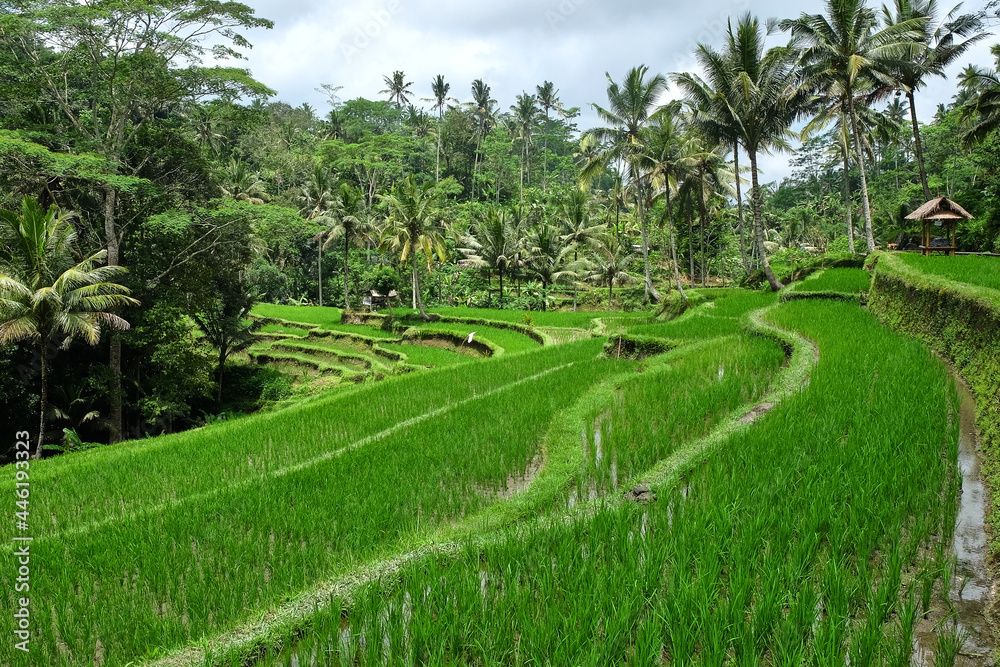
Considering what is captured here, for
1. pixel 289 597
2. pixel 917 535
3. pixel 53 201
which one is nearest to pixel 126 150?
pixel 53 201

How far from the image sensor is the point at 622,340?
10711mm

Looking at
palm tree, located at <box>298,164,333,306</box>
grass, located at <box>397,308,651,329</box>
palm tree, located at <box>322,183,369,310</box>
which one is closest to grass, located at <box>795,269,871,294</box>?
grass, located at <box>397,308,651,329</box>

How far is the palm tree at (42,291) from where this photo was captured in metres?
10.2

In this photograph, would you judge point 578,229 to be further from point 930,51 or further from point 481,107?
point 481,107

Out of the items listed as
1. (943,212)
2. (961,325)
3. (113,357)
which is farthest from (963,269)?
(113,357)

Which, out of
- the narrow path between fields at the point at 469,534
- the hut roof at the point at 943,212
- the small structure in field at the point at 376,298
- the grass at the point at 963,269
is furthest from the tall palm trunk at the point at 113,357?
the hut roof at the point at 943,212

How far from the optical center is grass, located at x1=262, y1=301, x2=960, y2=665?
2.24 m

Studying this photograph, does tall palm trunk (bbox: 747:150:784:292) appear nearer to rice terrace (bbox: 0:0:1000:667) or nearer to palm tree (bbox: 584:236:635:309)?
rice terrace (bbox: 0:0:1000:667)

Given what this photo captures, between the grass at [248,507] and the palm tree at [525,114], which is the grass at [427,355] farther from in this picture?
the palm tree at [525,114]

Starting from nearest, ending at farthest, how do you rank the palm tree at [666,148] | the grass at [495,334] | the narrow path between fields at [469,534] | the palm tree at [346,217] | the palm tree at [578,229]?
1. the narrow path between fields at [469,534]
2. the grass at [495,334]
3. the palm tree at [666,148]
4. the palm tree at [346,217]
5. the palm tree at [578,229]

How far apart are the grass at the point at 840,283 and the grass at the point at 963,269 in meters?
1.35

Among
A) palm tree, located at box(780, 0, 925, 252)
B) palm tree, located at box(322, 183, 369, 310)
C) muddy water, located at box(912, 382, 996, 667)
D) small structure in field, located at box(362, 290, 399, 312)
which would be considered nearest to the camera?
muddy water, located at box(912, 382, 996, 667)

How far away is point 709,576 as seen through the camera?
258 cm

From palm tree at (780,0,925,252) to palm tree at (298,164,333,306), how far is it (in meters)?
25.1
